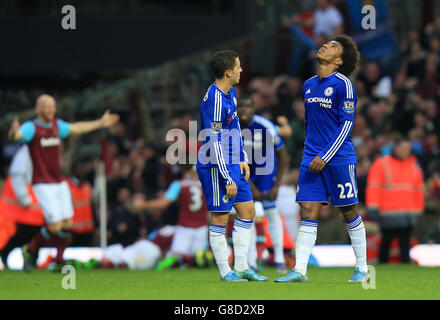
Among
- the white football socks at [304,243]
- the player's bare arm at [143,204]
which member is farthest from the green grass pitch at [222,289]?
the player's bare arm at [143,204]

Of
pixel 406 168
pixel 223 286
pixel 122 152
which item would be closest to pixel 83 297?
pixel 223 286

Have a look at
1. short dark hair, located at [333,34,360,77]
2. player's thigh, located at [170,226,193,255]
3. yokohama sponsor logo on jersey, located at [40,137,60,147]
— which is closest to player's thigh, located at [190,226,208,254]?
player's thigh, located at [170,226,193,255]

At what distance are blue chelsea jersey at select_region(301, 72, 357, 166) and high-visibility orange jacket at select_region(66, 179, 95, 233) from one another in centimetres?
818

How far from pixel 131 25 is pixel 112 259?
10.1 metres

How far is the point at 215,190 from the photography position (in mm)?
9664

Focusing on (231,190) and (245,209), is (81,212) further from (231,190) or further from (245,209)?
(231,190)

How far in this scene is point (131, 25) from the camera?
2425cm

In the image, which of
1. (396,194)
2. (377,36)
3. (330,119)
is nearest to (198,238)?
(396,194)

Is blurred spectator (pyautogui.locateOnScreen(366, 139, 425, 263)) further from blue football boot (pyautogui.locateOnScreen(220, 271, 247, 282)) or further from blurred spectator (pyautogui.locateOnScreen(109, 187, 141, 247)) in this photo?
blue football boot (pyautogui.locateOnScreen(220, 271, 247, 282))

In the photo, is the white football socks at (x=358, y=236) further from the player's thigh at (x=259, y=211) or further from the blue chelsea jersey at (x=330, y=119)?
the player's thigh at (x=259, y=211)

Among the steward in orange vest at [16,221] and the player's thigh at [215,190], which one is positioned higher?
the player's thigh at [215,190]

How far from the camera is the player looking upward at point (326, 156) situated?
30.4 feet

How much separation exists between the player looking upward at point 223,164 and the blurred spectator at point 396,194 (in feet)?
19.2
